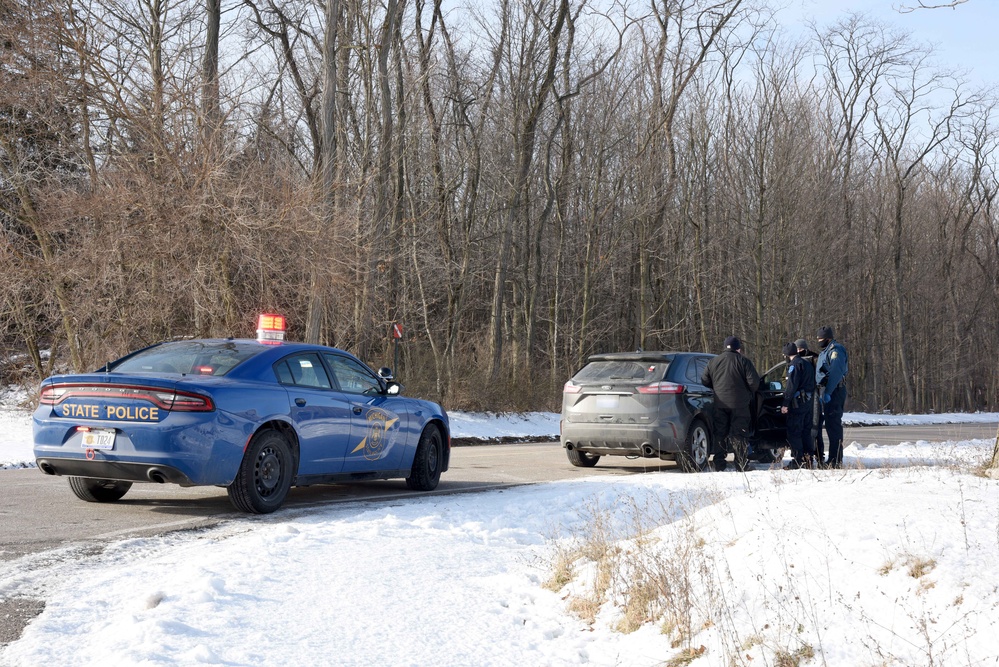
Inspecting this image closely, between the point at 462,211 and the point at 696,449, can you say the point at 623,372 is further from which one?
the point at 462,211

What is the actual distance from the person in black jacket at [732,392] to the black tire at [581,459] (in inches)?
83.2

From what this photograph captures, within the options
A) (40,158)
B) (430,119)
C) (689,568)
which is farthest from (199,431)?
(430,119)

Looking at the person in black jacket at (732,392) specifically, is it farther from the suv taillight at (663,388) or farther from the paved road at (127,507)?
the paved road at (127,507)

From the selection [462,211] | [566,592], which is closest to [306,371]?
[566,592]

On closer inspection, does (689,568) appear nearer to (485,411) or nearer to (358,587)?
(358,587)

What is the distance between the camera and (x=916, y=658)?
13.3 feet

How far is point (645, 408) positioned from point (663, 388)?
36cm

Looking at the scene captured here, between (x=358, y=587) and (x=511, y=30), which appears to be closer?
(x=358, y=587)

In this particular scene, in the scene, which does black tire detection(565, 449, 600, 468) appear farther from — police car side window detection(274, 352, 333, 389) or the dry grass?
the dry grass

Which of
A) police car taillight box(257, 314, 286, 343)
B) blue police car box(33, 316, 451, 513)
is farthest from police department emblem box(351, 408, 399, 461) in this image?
police car taillight box(257, 314, 286, 343)

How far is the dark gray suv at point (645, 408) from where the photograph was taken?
1316 cm

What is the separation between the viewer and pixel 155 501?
9.94 metres

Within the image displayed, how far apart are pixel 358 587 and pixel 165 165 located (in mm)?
14567

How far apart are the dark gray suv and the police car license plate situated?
677 centimetres
